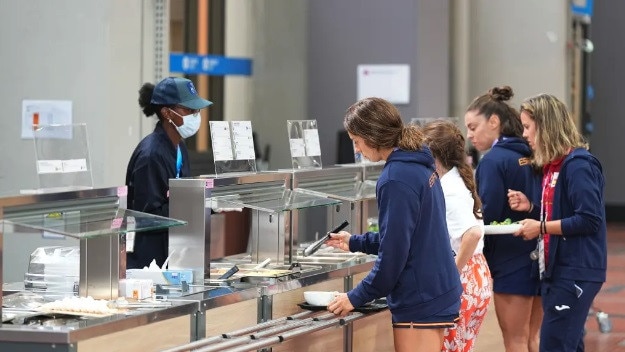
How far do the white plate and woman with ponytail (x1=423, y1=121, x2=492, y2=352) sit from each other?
1.64ft

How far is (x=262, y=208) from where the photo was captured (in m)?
4.95

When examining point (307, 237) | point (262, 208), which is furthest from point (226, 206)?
point (307, 237)

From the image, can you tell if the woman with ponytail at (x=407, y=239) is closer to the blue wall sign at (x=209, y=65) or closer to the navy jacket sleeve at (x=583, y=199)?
the navy jacket sleeve at (x=583, y=199)

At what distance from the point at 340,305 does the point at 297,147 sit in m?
1.46

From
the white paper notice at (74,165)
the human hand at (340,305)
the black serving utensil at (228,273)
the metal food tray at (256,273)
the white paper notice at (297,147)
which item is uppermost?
the white paper notice at (297,147)

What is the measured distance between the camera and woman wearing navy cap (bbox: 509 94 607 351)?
5531 millimetres

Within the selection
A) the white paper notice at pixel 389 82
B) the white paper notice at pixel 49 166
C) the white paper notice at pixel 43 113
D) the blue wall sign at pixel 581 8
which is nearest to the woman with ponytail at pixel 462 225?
the white paper notice at pixel 49 166

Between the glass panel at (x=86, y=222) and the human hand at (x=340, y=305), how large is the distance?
0.64 metres

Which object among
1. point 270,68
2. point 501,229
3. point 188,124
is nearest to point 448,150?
point 501,229

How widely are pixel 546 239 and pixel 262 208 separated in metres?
1.58

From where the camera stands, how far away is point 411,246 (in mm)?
4234

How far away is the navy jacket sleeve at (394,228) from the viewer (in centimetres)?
413

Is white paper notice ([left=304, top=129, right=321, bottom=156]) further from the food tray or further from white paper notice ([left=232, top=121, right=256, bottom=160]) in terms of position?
the food tray

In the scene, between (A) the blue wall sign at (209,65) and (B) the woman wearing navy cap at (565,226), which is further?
(A) the blue wall sign at (209,65)
